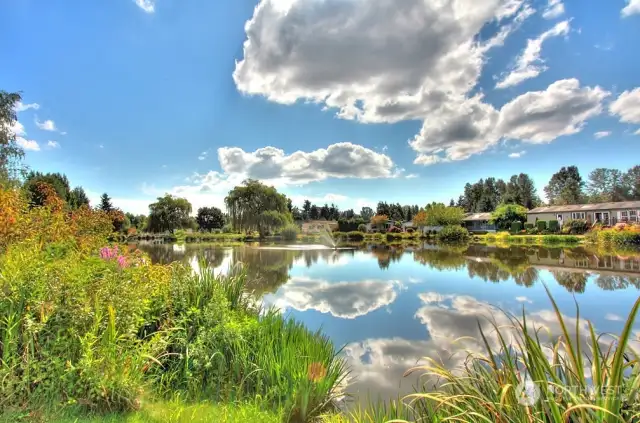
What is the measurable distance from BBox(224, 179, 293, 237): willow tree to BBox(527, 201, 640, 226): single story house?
34652 mm

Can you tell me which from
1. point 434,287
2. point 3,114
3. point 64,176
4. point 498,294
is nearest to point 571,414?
point 498,294

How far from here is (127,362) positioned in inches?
120

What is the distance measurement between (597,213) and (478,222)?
703 inches

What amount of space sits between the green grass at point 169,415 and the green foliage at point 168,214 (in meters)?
59.8

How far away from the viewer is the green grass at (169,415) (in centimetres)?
258

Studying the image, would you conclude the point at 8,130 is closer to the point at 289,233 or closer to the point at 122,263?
the point at 122,263

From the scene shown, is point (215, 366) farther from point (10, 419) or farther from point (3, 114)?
point (3, 114)

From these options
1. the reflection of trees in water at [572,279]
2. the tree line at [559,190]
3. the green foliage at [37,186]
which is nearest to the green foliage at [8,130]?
the green foliage at [37,186]

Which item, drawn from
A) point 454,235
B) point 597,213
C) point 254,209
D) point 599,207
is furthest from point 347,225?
point 599,207

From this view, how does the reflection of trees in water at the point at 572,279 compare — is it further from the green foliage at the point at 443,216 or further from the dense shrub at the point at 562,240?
the green foliage at the point at 443,216

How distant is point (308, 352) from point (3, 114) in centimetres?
2171

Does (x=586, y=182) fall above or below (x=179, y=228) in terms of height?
above

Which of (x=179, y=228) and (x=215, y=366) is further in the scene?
(x=179, y=228)

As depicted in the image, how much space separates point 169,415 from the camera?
279 centimetres
